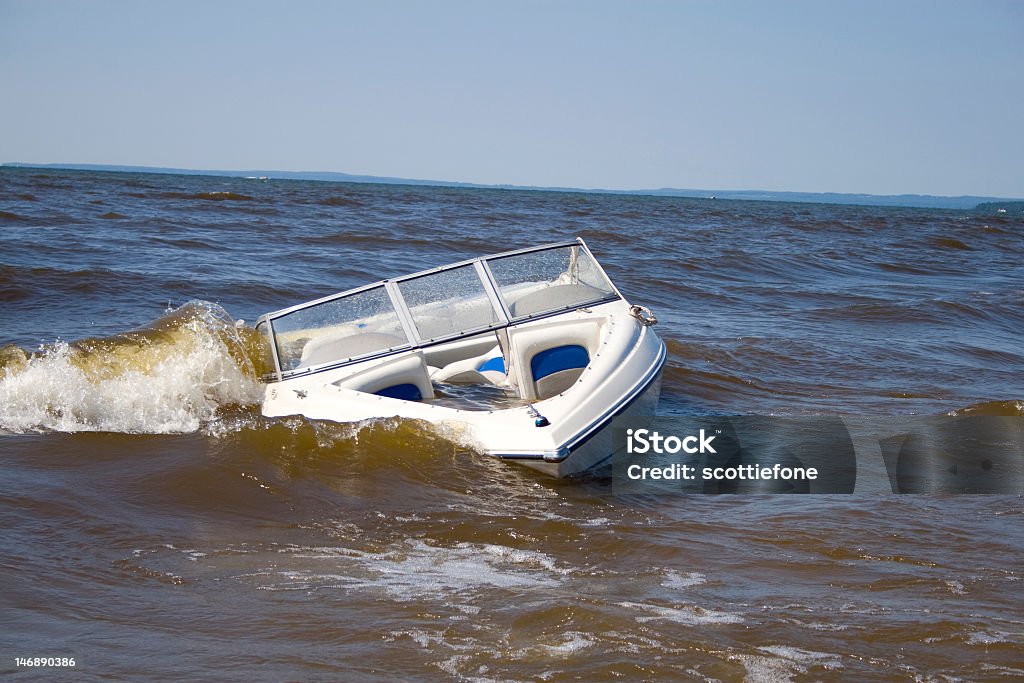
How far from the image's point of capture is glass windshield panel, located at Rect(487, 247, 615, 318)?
7.14 m

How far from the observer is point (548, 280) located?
7.62 m

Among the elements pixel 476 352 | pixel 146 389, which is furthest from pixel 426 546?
pixel 146 389

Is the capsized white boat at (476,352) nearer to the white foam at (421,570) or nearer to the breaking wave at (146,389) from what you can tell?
the breaking wave at (146,389)

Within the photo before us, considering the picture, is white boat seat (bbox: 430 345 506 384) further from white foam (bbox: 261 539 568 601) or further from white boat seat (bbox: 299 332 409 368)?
white foam (bbox: 261 539 568 601)

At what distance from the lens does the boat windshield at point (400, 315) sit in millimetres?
6637

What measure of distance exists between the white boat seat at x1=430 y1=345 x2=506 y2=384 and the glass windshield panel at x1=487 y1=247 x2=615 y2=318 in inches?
19.8

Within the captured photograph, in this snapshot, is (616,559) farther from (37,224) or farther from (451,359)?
(37,224)

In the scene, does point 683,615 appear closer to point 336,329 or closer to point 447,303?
point 447,303

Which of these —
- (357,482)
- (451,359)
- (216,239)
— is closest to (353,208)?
(216,239)

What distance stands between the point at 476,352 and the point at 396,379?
137 cm

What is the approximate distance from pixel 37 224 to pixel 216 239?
365cm

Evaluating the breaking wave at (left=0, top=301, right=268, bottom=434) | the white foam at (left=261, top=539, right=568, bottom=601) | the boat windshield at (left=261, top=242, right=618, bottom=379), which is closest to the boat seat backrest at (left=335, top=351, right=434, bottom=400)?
the boat windshield at (left=261, top=242, right=618, bottom=379)

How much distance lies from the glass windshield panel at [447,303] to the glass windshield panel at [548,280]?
21cm

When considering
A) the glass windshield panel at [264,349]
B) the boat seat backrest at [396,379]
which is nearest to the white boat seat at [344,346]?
the boat seat backrest at [396,379]
